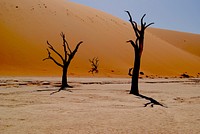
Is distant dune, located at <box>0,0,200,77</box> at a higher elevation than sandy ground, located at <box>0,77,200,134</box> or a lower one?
higher

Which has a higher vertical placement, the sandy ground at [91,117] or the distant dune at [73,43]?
the distant dune at [73,43]

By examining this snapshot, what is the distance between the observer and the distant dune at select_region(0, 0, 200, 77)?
33531 millimetres

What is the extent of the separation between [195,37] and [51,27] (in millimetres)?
49145

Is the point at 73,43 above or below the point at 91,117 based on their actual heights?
above

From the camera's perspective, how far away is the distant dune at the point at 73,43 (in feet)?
110

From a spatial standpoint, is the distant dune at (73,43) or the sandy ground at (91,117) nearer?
the sandy ground at (91,117)

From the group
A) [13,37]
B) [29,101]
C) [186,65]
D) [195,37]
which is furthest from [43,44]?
[195,37]

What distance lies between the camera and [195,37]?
3211 inches

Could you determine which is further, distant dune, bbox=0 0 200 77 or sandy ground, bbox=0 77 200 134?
distant dune, bbox=0 0 200 77

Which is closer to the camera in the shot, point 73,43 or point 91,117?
point 91,117

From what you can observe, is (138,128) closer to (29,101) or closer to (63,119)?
(63,119)

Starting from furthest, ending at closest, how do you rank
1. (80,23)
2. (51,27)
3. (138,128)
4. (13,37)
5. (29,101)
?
(80,23) → (51,27) → (13,37) → (29,101) → (138,128)

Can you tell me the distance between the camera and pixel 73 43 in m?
40.0

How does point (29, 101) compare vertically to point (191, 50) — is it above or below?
below
